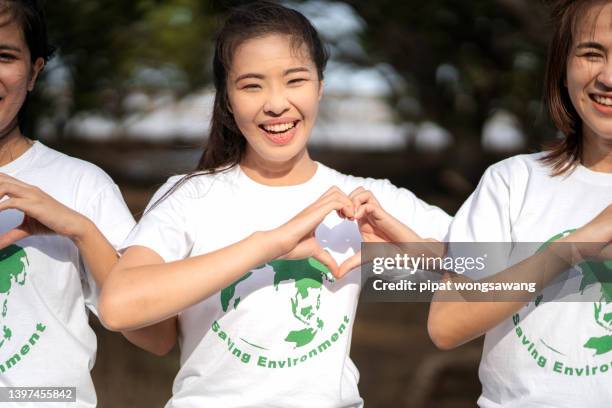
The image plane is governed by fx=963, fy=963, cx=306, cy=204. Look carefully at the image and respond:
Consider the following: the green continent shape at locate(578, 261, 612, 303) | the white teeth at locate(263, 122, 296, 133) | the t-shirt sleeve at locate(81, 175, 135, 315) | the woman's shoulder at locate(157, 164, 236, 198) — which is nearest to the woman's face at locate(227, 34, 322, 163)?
the white teeth at locate(263, 122, 296, 133)

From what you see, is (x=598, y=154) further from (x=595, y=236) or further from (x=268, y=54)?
(x=268, y=54)

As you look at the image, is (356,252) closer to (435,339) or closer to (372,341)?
(435,339)

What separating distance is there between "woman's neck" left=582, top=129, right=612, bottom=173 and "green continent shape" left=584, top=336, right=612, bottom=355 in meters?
0.35

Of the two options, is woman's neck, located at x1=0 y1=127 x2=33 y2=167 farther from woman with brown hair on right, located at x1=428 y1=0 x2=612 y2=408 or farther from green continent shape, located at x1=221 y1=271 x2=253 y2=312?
woman with brown hair on right, located at x1=428 y1=0 x2=612 y2=408

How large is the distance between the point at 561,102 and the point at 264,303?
0.77 metres

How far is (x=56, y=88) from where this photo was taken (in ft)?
17.3

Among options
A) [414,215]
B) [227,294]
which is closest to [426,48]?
[414,215]

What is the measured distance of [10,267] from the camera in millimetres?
2117

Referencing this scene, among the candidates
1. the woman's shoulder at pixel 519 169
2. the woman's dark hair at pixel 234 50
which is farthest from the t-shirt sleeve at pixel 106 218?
the woman's shoulder at pixel 519 169

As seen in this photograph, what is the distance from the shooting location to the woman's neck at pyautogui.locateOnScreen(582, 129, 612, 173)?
2.02 metres

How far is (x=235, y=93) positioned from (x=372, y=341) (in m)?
4.87

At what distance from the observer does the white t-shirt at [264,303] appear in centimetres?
201

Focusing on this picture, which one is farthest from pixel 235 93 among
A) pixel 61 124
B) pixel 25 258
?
pixel 61 124

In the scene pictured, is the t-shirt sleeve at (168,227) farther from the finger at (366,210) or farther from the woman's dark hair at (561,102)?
the woman's dark hair at (561,102)
